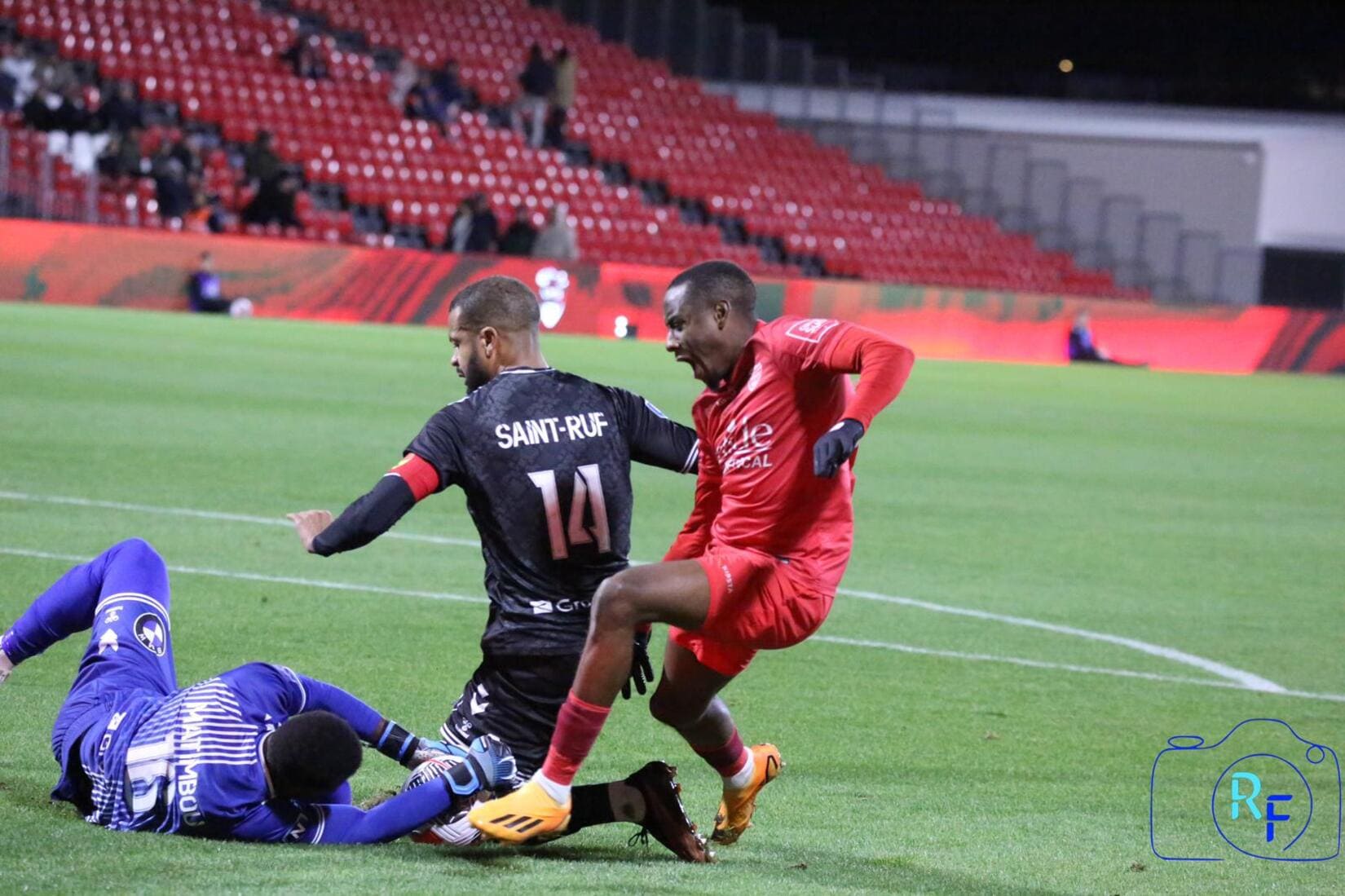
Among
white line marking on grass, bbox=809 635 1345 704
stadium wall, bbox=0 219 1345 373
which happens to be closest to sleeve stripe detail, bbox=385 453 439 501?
white line marking on grass, bbox=809 635 1345 704

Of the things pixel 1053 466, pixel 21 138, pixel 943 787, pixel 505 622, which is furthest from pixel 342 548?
pixel 21 138

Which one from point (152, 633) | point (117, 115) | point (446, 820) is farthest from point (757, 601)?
point (117, 115)

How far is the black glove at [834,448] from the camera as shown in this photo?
16.0 feet

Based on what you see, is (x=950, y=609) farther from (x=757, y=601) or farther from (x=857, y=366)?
(x=857, y=366)

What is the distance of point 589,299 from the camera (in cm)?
2878

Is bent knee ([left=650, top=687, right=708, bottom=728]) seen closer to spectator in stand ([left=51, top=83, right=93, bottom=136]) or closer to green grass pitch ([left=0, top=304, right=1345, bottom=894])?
green grass pitch ([left=0, top=304, right=1345, bottom=894])

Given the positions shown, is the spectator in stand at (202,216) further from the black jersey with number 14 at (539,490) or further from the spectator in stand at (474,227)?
the black jersey with number 14 at (539,490)

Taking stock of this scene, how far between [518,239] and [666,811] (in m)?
25.2

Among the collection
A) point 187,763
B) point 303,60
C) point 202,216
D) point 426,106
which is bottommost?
point 187,763

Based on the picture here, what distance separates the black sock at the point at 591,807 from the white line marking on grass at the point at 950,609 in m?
4.23

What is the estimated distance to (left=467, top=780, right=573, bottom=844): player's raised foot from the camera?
502cm

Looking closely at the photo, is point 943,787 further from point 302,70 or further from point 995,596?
point 302,70

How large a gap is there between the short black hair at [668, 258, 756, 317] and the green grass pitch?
158cm

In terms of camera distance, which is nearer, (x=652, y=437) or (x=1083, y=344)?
(x=652, y=437)
